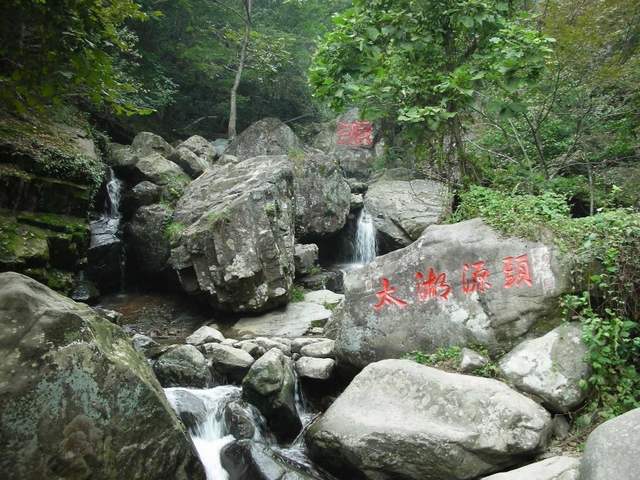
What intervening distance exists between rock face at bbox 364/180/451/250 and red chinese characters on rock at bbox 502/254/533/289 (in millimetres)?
8306

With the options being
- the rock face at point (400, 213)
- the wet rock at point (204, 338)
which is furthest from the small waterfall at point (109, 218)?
the rock face at point (400, 213)

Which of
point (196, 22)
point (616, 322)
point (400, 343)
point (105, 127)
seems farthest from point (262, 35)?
point (616, 322)

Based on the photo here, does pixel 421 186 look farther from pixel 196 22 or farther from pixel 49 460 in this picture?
pixel 49 460

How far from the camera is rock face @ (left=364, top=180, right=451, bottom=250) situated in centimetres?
1415

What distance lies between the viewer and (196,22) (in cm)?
1775

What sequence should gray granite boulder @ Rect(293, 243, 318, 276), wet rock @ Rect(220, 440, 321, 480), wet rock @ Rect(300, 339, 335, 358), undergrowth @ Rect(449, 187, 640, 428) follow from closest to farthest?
undergrowth @ Rect(449, 187, 640, 428) → wet rock @ Rect(220, 440, 321, 480) → wet rock @ Rect(300, 339, 335, 358) → gray granite boulder @ Rect(293, 243, 318, 276)

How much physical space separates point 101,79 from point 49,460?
3.29 m

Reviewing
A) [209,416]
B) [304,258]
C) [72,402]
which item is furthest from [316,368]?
[304,258]

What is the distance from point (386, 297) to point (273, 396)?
1.90 metres

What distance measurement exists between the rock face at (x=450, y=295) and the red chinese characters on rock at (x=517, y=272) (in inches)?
0.4

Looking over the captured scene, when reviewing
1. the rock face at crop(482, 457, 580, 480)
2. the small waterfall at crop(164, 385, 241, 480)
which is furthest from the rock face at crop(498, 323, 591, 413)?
the small waterfall at crop(164, 385, 241, 480)

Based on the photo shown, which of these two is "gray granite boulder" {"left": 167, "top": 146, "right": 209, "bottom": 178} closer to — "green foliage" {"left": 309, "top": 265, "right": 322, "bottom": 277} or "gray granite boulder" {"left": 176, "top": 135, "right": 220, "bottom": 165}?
"gray granite boulder" {"left": 176, "top": 135, "right": 220, "bottom": 165}

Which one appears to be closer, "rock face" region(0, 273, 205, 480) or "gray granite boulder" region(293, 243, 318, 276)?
"rock face" region(0, 273, 205, 480)

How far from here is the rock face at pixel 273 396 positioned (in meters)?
5.60
